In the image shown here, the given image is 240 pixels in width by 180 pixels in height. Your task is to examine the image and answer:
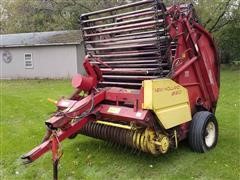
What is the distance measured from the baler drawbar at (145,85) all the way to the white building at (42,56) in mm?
16094

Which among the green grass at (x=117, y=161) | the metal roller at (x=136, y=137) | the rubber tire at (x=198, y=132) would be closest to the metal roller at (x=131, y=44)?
the metal roller at (x=136, y=137)

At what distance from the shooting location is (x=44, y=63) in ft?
78.7

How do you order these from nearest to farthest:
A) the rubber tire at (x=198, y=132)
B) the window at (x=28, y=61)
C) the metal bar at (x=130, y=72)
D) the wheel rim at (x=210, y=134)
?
the metal bar at (x=130, y=72)
the rubber tire at (x=198, y=132)
the wheel rim at (x=210, y=134)
the window at (x=28, y=61)

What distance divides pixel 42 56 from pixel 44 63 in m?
0.47

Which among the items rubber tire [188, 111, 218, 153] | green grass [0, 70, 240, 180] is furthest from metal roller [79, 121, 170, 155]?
rubber tire [188, 111, 218, 153]

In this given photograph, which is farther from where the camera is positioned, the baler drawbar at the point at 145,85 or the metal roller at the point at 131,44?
the metal roller at the point at 131,44

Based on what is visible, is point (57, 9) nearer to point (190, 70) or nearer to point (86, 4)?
point (86, 4)

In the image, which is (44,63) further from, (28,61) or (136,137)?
(136,137)

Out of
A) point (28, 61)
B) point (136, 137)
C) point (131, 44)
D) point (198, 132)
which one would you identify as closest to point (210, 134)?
point (198, 132)

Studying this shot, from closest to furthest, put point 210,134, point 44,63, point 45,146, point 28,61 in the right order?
point 45,146
point 210,134
point 44,63
point 28,61

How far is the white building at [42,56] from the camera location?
22859 millimetres

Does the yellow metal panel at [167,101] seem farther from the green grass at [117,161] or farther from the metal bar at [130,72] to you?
the green grass at [117,161]

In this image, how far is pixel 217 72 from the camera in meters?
7.04

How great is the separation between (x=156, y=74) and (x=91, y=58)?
4.18 feet
